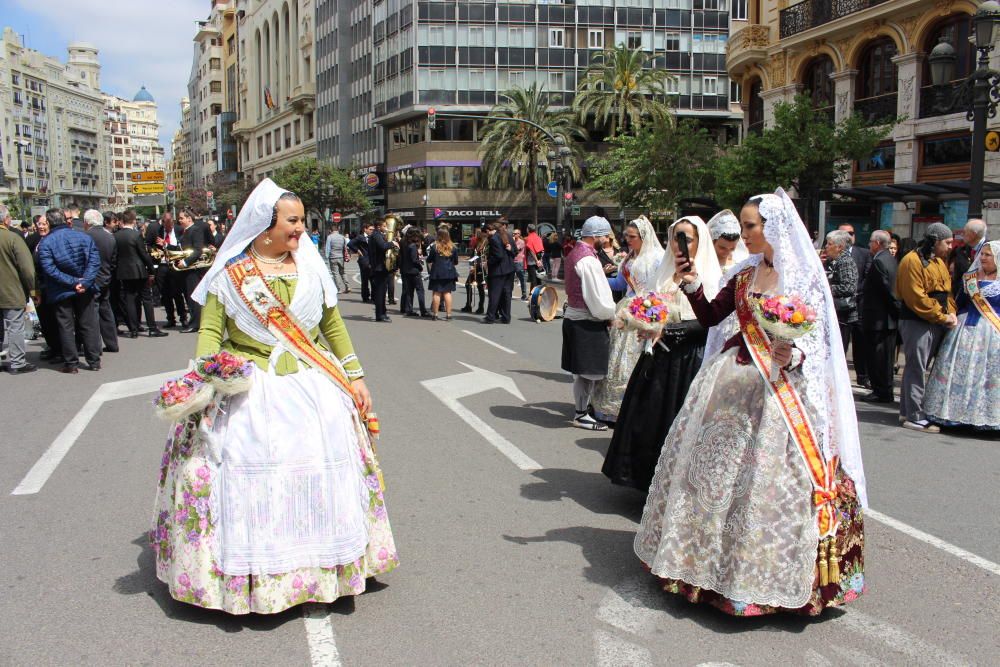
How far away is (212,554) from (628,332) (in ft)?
15.0

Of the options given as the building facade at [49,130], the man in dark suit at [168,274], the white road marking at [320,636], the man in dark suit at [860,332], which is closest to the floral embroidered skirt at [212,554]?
the white road marking at [320,636]

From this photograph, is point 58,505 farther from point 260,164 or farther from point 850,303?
point 260,164

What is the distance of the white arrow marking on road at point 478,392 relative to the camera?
23.5ft

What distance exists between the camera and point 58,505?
5.78m

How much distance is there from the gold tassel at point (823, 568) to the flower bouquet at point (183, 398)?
2760mm

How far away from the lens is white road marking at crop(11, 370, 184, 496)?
20.9 ft

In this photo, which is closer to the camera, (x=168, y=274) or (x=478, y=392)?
(x=478, y=392)

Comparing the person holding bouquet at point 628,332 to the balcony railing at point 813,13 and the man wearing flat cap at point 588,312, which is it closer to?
the man wearing flat cap at point 588,312

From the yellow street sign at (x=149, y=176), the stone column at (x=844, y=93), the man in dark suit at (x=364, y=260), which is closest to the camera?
the man in dark suit at (x=364, y=260)

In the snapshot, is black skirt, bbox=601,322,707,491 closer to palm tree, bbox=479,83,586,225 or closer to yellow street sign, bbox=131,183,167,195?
yellow street sign, bbox=131,183,167,195

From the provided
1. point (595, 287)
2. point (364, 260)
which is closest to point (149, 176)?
point (364, 260)

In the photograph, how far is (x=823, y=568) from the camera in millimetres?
3910

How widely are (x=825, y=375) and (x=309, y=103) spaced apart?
89149 mm

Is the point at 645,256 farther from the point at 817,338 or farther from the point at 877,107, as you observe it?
the point at 877,107
